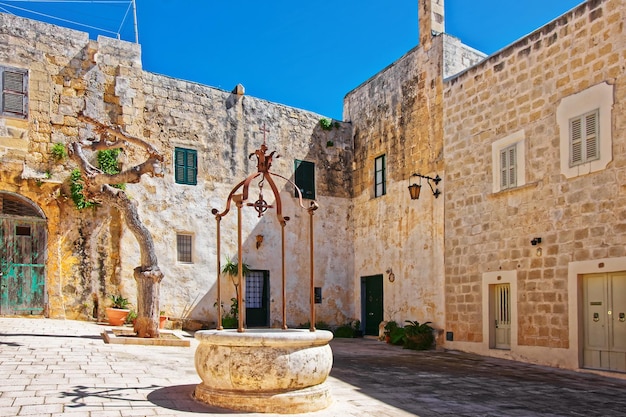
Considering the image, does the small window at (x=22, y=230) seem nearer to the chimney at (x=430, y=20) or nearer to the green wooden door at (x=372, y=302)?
the green wooden door at (x=372, y=302)

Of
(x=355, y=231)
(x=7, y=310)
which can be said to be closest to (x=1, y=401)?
(x=7, y=310)

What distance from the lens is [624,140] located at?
968 cm

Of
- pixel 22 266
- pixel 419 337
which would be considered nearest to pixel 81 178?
pixel 22 266

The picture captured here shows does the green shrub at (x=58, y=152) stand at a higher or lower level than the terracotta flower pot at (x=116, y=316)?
higher

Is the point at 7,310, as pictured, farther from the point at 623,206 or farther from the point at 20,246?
the point at 623,206

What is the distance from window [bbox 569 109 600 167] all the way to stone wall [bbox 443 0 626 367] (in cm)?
29

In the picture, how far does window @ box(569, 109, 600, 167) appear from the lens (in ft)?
33.6

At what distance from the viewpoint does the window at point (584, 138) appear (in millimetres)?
10250

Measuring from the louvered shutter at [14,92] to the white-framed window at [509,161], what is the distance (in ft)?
34.6

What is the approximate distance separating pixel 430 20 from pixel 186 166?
7.25 meters

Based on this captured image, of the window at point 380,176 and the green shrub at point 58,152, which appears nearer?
the green shrub at point 58,152

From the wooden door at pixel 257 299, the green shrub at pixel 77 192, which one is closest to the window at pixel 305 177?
the wooden door at pixel 257 299

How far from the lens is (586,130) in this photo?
10.4 m

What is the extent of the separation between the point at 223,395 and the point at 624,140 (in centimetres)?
758
